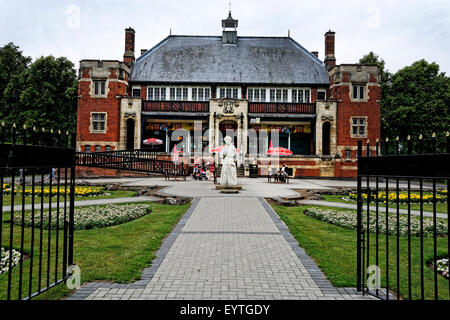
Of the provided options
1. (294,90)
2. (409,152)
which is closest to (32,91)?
(294,90)

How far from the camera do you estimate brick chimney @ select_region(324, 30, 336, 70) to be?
110 ft

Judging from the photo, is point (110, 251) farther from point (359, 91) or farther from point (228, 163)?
point (359, 91)

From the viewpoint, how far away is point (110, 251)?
584 centimetres

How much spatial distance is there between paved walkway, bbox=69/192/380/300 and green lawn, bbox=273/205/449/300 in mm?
240

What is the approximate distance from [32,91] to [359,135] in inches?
1500

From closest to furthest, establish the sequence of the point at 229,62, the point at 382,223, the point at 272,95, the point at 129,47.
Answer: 1. the point at 382,223
2. the point at 272,95
3. the point at 129,47
4. the point at 229,62

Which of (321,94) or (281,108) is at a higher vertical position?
(321,94)

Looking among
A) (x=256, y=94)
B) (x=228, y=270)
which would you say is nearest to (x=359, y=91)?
(x=256, y=94)

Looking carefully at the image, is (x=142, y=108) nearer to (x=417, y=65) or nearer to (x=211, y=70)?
(x=211, y=70)

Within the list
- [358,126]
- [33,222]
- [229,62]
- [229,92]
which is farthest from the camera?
[229,62]

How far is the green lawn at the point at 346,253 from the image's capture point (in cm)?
440

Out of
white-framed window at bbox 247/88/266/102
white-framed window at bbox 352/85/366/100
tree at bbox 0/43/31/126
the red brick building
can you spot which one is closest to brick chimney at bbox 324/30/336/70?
the red brick building

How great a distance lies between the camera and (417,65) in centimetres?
3547

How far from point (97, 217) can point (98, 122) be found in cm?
2411
